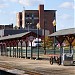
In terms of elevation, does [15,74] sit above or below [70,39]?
below

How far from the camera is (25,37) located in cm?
4319

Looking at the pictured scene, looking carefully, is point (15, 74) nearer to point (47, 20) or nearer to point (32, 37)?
point (32, 37)

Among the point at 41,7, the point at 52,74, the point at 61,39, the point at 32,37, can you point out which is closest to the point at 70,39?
the point at 61,39

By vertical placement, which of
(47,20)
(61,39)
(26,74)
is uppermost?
(47,20)

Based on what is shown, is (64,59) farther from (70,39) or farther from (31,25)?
(31,25)

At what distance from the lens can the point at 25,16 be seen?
562 feet

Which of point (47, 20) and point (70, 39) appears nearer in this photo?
point (70, 39)

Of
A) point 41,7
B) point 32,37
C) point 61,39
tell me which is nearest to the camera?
point 61,39

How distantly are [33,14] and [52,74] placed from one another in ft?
496

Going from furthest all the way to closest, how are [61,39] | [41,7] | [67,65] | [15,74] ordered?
1. [41,7]
2. [61,39]
3. [67,65]
4. [15,74]

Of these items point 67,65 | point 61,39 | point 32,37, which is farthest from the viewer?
point 32,37

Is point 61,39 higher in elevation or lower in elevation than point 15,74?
higher

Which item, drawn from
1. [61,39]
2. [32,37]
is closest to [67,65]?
[61,39]

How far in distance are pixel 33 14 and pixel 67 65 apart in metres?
143
